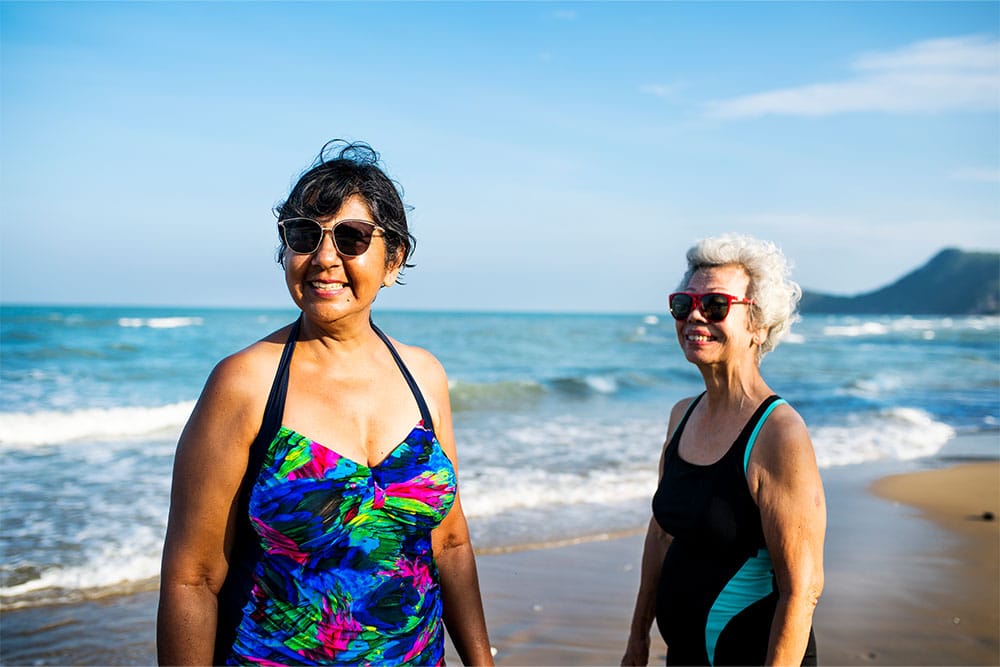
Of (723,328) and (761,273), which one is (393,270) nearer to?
(723,328)

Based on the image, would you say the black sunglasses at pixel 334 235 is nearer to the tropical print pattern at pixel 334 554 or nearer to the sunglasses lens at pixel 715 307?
the tropical print pattern at pixel 334 554

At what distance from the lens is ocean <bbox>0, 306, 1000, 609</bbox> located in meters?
7.31

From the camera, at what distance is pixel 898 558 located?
701 centimetres

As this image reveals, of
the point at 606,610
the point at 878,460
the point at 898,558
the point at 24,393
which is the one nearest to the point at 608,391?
the point at 878,460

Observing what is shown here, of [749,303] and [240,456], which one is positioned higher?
[749,303]

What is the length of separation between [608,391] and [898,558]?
15.7 metres

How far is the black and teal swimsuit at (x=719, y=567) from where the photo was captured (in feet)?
8.84

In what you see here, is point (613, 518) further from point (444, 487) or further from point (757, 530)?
point (444, 487)

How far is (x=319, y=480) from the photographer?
2104 mm

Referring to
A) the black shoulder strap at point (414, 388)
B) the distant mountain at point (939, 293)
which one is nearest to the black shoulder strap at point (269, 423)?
the black shoulder strap at point (414, 388)

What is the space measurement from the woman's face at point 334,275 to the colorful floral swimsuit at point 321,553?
0.13 m

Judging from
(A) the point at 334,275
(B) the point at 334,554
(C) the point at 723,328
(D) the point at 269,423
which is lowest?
(B) the point at 334,554

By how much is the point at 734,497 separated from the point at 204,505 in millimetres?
1654

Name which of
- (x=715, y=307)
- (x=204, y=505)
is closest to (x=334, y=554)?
(x=204, y=505)
